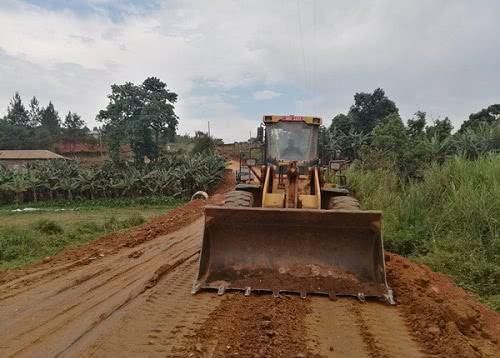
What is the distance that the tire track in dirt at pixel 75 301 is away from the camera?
192 inches

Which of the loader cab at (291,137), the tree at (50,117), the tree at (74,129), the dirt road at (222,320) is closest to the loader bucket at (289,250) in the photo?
the dirt road at (222,320)

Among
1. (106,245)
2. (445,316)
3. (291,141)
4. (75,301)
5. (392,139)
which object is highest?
(392,139)

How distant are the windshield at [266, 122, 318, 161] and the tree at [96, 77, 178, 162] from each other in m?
26.5

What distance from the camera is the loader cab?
9.48m

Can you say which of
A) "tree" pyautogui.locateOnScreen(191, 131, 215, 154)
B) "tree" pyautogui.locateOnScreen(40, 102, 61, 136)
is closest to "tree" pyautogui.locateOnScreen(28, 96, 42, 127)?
"tree" pyautogui.locateOnScreen(40, 102, 61, 136)

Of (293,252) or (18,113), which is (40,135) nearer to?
(18,113)

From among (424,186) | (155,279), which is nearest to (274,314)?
(155,279)

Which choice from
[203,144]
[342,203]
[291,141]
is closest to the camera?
[342,203]

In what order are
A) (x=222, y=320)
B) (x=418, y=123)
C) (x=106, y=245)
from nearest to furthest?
(x=222, y=320) < (x=106, y=245) < (x=418, y=123)

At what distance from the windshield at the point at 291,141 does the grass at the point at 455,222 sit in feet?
6.93

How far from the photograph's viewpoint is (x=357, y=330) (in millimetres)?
5094

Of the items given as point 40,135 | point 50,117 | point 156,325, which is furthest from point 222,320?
point 50,117

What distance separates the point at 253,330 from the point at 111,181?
89.6ft

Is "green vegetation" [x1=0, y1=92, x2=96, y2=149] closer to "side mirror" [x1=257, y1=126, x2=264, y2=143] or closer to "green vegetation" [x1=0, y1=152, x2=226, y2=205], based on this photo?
"green vegetation" [x1=0, y1=152, x2=226, y2=205]
